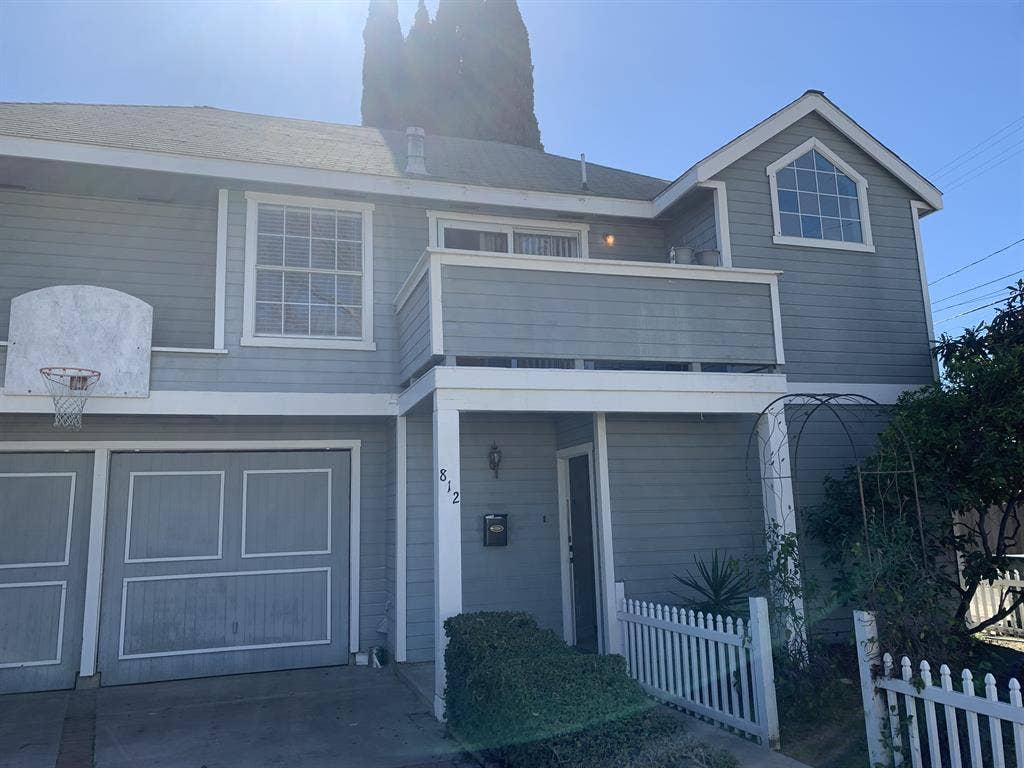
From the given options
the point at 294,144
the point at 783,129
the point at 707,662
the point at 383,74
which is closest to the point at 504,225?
the point at 294,144

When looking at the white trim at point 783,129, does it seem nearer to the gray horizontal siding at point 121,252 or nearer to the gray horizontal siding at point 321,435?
the gray horizontal siding at point 321,435

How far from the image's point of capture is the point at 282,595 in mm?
8680

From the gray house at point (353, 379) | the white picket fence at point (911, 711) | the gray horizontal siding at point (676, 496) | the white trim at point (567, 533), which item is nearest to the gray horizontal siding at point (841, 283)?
the gray house at point (353, 379)

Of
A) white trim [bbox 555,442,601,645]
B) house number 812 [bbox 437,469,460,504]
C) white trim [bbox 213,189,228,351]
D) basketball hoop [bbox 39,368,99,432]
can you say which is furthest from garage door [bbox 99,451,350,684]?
house number 812 [bbox 437,469,460,504]

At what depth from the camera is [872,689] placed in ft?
16.0

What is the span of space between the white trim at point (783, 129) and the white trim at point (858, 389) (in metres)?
2.66

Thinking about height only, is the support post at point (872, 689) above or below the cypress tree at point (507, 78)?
below

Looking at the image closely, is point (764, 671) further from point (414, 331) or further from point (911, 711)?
point (414, 331)

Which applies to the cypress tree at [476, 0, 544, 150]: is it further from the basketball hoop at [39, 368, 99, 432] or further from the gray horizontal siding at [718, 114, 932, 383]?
the basketball hoop at [39, 368, 99, 432]

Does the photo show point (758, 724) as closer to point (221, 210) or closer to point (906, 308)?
point (906, 308)

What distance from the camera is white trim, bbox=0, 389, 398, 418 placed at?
7289mm

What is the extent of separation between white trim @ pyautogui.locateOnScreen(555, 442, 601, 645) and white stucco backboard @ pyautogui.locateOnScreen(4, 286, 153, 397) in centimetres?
464

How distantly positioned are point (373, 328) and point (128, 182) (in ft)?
9.99

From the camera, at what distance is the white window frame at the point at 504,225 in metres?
9.16
